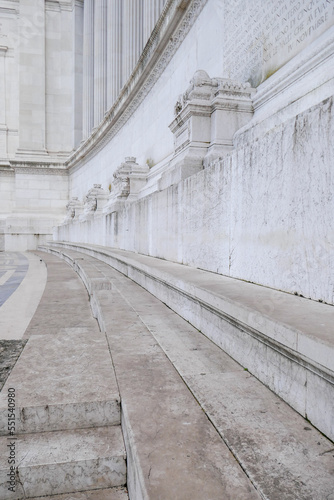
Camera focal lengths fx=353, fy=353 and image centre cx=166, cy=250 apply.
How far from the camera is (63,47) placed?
26453mm

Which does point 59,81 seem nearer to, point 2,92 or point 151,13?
point 2,92

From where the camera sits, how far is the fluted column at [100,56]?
19828 mm

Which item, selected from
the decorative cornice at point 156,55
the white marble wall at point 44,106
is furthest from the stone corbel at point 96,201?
the white marble wall at point 44,106

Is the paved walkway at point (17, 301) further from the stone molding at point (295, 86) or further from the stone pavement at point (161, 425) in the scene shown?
the stone molding at point (295, 86)

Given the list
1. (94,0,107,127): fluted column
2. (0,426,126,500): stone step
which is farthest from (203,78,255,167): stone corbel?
(94,0,107,127): fluted column

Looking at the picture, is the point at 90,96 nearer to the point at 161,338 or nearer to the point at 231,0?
the point at 231,0

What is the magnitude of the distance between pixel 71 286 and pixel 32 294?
750 millimetres

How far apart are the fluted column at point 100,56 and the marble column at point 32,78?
7187 millimetres

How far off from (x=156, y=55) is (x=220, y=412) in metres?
10.9

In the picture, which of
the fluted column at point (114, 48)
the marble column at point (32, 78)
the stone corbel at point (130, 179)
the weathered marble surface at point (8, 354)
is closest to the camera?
the weathered marble surface at point (8, 354)

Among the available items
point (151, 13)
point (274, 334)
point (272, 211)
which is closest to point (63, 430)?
point (274, 334)

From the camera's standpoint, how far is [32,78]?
25781 millimetres

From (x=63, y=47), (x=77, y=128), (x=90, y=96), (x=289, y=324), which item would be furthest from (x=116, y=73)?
(x=289, y=324)

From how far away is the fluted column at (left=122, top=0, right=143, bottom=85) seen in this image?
1501 centimetres
